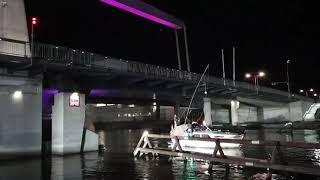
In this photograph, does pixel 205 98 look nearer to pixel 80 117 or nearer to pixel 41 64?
pixel 80 117

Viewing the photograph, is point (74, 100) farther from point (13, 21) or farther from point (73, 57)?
point (13, 21)

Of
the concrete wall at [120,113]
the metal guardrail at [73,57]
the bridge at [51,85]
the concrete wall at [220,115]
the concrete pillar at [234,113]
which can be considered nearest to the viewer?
the bridge at [51,85]

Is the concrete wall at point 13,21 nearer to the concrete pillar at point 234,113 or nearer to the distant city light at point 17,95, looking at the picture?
the distant city light at point 17,95

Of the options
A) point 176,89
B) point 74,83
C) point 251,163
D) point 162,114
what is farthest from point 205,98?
point 162,114

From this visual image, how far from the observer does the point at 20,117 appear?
32969 millimetres

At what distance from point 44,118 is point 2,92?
8.30 meters

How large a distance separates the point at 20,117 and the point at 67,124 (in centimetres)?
453

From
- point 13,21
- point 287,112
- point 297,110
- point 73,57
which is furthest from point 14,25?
point 287,112

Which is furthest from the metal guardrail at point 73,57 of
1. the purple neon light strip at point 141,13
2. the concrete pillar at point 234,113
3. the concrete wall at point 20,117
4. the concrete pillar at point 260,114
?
the concrete pillar at point 260,114

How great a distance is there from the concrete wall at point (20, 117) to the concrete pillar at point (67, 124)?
7.48 feet

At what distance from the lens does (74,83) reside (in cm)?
3888

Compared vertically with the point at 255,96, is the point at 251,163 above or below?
Answer: below

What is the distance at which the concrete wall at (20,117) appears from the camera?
105 ft

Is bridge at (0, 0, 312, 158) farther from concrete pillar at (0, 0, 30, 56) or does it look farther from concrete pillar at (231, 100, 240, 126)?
concrete pillar at (231, 100, 240, 126)
